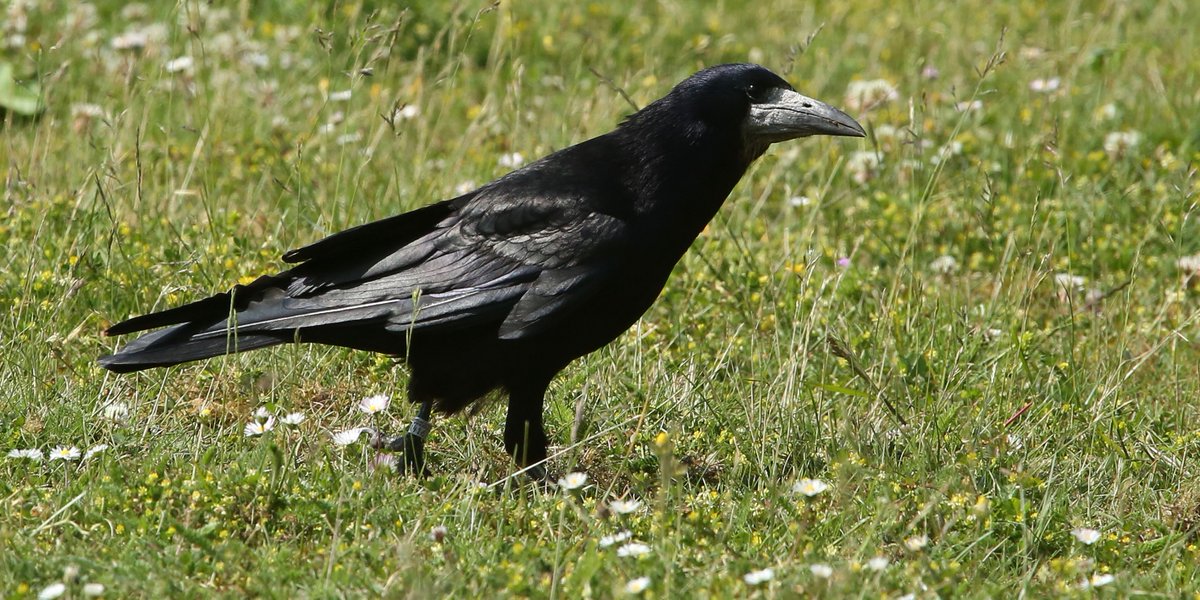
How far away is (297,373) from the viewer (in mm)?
4551

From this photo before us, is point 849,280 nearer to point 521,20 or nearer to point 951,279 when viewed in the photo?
point 951,279

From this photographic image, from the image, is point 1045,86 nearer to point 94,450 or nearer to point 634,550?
point 634,550

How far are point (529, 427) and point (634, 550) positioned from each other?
3.06ft

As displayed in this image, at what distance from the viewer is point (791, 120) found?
4.32 meters

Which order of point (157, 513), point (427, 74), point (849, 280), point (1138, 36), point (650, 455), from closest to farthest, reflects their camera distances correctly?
point (157, 513) < point (650, 455) < point (849, 280) < point (427, 74) < point (1138, 36)

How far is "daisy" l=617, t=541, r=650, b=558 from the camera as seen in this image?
3209mm

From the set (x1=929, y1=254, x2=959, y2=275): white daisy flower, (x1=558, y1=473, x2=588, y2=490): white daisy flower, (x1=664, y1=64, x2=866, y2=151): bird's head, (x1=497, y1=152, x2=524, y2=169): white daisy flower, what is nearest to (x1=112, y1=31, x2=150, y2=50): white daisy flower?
(x1=497, y1=152, x2=524, y2=169): white daisy flower

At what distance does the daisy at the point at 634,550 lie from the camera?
3209mm

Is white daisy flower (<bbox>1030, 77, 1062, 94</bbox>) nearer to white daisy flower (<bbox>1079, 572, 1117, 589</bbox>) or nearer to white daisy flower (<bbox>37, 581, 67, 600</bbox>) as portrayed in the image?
white daisy flower (<bbox>1079, 572, 1117, 589</bbox>)

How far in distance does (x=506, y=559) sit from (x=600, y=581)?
0.97 feet

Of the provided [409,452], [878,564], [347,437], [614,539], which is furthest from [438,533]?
[878,564]

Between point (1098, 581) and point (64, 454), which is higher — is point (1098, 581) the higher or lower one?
the lower one

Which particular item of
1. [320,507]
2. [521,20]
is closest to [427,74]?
[521,20]

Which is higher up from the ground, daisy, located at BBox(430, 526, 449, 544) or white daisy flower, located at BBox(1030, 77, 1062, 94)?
white daisy flower, located at BBox(1030, 77, 1062, 94)
